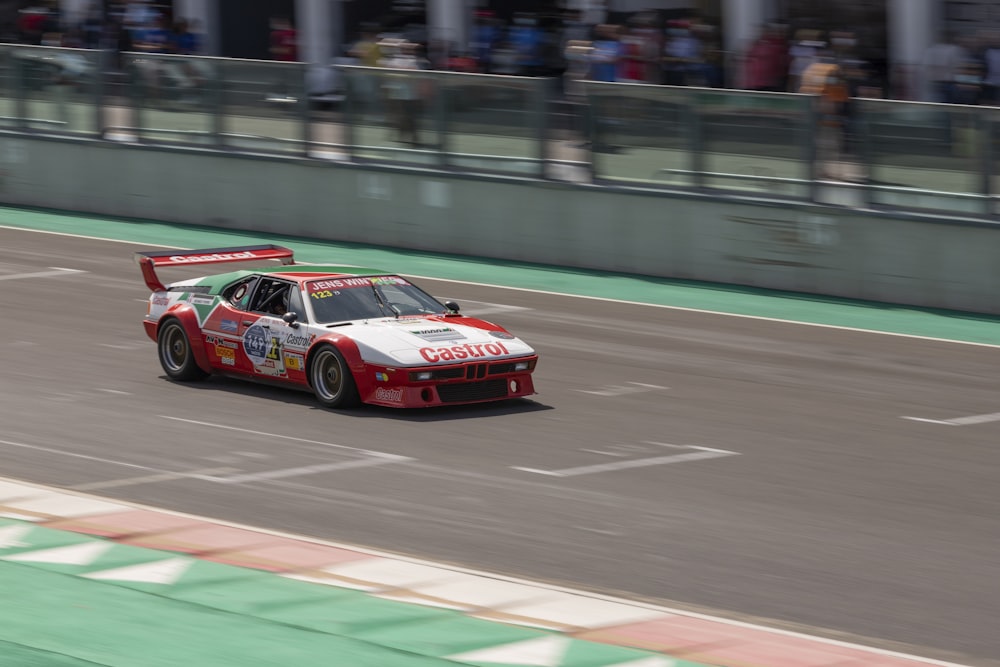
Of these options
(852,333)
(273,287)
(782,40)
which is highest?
(782,40)

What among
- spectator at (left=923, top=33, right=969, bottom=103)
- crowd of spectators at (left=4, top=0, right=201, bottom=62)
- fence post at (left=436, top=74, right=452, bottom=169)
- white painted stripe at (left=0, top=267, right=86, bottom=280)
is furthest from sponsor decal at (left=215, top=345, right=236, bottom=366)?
crowd of spectators at (left=4, top=0, right=201, bottom=62)

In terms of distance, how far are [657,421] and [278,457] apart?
3.23 m

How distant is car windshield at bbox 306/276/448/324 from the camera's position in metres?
14.2

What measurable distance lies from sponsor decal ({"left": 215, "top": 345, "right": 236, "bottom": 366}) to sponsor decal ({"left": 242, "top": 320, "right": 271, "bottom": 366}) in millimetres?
203

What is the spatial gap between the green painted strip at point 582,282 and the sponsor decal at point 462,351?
6.23 m

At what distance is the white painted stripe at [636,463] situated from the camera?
1197cm

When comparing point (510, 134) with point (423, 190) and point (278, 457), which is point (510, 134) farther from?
point (278, 457)

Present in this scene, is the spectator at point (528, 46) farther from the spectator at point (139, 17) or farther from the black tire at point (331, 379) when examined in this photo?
the black tire at point (331, 379)

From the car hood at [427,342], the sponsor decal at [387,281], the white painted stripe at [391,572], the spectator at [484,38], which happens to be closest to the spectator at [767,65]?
the spectator at [484,38]

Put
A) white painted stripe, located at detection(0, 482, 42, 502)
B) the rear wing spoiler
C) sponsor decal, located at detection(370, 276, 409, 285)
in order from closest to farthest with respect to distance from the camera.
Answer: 1. white painted stripe, located at detection(0, 482, 42, 502)
2. sponsor decal, located at detection(370, 276, 409, 285)
3. the rear wing spoiler

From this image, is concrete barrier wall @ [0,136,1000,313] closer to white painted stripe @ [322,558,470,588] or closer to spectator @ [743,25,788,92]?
spectator @ [743,25,788,92]

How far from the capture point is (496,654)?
7562mm

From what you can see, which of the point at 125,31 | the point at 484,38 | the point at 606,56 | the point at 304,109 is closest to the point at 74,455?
the point at 304,109

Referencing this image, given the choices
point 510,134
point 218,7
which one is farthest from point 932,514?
point 218,7
